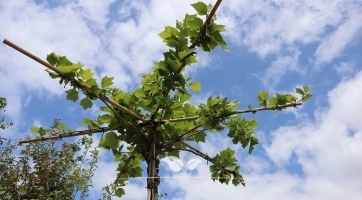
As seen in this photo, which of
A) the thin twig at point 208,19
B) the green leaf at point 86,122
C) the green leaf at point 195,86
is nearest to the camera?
the thin twig at point 208,19

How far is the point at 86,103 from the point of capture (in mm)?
1596

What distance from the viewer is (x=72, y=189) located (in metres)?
2.68

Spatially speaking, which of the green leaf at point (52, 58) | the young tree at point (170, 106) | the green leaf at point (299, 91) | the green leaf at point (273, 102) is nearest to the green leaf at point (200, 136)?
the young tree at point (170, 106)

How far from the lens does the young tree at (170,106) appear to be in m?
1.47

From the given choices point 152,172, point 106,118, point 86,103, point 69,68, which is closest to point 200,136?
point 152,172

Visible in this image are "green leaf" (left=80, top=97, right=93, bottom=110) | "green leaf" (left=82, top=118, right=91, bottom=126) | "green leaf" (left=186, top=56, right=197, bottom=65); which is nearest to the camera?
"green leaf" (left=186, top=56, right=197, bottom=65)

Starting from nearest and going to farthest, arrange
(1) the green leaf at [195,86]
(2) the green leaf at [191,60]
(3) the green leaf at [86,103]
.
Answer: (2) the green leaf at [191,60] < (3) the green leaf at [86,103] < (1) the green leaf at [195,86]

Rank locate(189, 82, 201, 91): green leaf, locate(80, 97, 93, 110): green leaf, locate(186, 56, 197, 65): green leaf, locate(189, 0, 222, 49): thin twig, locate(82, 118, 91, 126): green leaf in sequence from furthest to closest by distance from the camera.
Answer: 1. locate(82, 118, 91, 126): green leaf
2. locate(189, 82, 201, 91): green leaf
3. locate(80, 97, 93, 110): green leaf
4. locate(186, 56, 197, 65): green leaf
5. locate(189, 0, 222, 49): thin twig

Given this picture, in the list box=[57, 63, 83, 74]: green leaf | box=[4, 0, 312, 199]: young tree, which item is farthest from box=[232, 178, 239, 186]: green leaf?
box=[57, 63, 83, 74]: green leaf

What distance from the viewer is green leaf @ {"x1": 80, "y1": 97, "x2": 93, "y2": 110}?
1.59 m

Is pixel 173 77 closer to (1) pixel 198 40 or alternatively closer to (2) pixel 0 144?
(1) pixel 198 40

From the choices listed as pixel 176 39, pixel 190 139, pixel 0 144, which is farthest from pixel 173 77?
pixel 0 144

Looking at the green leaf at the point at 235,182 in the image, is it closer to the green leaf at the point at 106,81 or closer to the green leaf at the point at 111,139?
the green leaf at the point at 111,139

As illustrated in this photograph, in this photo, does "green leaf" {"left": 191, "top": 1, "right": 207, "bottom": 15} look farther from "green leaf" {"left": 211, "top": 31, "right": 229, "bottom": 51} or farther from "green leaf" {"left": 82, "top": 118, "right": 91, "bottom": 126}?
"green leaf" {"left": 82, "top": 118, "right": 91, "bottom": 126}
